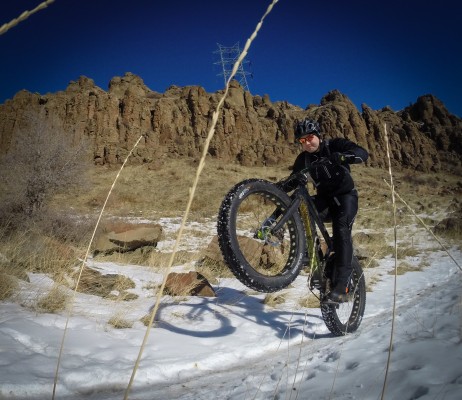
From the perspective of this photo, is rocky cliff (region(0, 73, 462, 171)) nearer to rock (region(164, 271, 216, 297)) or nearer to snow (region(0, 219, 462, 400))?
rock (region(164, 271, 216, 297))

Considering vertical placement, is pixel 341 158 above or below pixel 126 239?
above

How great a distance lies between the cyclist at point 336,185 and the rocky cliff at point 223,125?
42.9 metres

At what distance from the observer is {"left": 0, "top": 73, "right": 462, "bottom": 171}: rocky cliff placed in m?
52.4

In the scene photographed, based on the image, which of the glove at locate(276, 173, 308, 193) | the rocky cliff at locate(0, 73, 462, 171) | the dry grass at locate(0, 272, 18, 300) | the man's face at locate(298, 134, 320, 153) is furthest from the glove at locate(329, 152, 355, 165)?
the rocky cliff at locate(0, 73, 462, 171)

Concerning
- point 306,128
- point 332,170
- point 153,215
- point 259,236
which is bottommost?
point 259,236

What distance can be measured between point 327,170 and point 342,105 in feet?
235

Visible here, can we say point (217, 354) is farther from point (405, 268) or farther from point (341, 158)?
point (405, 268)

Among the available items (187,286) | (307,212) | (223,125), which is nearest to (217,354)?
(307,212)

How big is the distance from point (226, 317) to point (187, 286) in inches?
39.3

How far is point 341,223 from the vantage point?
3.40 metres

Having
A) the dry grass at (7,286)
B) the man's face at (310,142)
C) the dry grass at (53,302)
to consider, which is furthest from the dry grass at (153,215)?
the man's face at (310,142)

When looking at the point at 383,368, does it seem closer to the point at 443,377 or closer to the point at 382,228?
the point at 443,377

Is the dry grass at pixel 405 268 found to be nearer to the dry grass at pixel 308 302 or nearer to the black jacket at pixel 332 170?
the dry grass at pixel 308 302

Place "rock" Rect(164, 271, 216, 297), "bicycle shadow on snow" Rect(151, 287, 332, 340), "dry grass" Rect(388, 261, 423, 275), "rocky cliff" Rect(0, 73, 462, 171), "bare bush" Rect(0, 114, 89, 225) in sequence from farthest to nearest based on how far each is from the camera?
"rocky cliff" Rect(0, 73, 462, 171), "bare bush" Rect(0, 114, 89, 225), "dry grass" Rect(388, 261, 423, 275), "rock" Rect(164, 271, 216, 297), "bicycle shadow on snow" Rect(151, 287, 332, 340)
